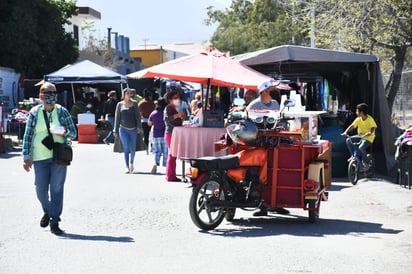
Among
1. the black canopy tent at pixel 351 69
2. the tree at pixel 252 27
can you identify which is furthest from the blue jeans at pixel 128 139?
the tree at pixel 252 27

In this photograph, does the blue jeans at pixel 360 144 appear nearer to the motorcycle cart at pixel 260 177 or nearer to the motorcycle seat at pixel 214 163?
the motorcycle cart at pixel 260 177

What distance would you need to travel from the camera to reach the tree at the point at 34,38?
38188mm

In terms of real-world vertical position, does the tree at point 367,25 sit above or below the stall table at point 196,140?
above

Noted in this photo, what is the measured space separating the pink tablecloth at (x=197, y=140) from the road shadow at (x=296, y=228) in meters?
3.43

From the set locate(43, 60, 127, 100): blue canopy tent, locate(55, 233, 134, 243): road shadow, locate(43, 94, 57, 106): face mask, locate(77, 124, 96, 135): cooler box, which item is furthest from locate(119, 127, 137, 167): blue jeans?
locate(43, 60, 127, 100): blue canopy tent

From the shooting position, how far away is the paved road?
7.89 meters

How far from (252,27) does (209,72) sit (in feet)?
132

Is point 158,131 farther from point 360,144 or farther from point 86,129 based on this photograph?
point 86,129

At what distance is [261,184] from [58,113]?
2.72 meters

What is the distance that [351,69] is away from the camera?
19.7m

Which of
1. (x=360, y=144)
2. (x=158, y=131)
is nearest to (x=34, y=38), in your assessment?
(x=158, y=131)

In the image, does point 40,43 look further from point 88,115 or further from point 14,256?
point 14,256

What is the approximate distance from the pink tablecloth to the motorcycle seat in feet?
14.5

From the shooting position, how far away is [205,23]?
68.1 metres
